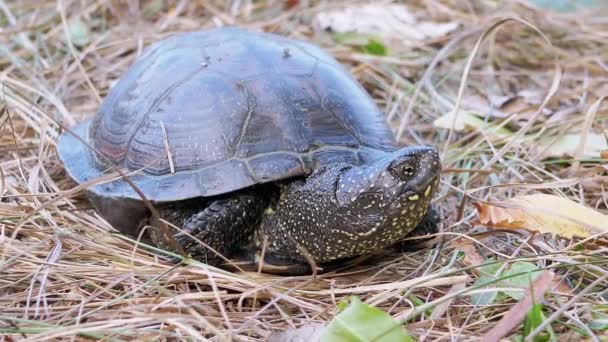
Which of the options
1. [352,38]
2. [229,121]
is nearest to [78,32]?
[352,38]

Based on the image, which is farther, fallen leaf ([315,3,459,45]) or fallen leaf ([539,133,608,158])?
fallen leaf ([315,3,459,45])

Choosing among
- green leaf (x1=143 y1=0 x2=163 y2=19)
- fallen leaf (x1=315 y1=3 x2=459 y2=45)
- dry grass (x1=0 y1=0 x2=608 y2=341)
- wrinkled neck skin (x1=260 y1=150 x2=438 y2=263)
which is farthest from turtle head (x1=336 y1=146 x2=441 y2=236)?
green leaf (x1=143 y1=0 x2=163 y2=19)

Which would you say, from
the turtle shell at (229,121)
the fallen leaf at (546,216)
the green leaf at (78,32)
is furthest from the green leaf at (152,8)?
the fallen leaf at (546,216)

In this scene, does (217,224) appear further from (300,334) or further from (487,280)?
(487,280)

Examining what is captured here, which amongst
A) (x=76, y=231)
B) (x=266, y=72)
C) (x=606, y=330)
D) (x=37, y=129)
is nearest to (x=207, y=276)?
(x=76, y=231)

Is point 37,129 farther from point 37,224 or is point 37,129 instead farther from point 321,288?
point 321,288

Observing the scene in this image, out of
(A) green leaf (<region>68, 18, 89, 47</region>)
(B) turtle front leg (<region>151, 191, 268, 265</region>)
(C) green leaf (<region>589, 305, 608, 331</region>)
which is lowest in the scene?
(C) green leaf (<region>589, 305, 608, 331</region>)

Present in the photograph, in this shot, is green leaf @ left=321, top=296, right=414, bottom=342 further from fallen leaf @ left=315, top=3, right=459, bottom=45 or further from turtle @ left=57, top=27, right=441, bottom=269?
fallen leaf @ left=315, top=3, right=459, bottom=45
